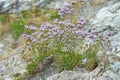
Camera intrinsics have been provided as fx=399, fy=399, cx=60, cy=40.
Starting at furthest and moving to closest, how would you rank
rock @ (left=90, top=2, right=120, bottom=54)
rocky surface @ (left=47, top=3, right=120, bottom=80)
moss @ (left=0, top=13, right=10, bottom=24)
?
moss @ (left=0, top=13, right=10, bottom=24) → rock @ (left=90, top=2, right=120, bottom=54) → rocky surface @ (left=47, top=3, right=120, bottom=80)

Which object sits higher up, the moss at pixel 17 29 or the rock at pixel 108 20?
the rock at pixel 108 20

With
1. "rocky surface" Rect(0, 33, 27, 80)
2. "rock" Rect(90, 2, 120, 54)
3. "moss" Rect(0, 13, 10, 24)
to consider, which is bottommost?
"rocky surface" Rect(0, 33, 27, 80)

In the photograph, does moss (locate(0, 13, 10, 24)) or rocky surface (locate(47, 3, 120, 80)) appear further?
moss (locate(0, 13, 10, 24))

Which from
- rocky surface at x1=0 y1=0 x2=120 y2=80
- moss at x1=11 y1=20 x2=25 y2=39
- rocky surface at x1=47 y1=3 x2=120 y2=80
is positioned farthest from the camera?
moss at x1=11 y1=20 x2=25 y2=39

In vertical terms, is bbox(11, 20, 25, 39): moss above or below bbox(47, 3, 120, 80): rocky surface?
below

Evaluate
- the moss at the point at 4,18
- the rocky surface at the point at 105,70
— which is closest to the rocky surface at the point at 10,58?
the moss at the point at 4,18

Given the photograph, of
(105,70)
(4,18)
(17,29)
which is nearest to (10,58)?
(17,29)

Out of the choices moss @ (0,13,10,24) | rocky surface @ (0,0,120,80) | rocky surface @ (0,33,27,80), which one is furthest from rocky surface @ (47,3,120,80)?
moss @ (0,13,10,24)

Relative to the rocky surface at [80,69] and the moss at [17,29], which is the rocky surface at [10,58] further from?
the moss at [17,29]

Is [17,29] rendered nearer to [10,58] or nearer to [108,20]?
[10,58]

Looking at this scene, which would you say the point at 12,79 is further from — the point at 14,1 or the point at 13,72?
the point at 14,1

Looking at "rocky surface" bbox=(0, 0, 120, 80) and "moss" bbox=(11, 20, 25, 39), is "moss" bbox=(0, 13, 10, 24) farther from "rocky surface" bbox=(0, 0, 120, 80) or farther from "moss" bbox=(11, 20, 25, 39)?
"moss" bbox=(11, 20, 25, 39)

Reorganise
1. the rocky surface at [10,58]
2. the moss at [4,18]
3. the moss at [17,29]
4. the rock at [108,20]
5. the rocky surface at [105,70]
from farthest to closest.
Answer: the moss at [4,18], the moss at [17,29], the rock at [108,20], the rocky surface at [10,58], the rocky surface at [105,70]
